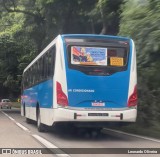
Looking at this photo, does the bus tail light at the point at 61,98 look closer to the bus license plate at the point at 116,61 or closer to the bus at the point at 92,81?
the bus at the point at 92,81

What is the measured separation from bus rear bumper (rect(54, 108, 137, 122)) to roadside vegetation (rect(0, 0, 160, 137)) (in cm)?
197

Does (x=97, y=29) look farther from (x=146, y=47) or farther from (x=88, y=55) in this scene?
(x=88, y=55)

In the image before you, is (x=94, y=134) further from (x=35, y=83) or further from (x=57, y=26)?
(x=57, y=26)

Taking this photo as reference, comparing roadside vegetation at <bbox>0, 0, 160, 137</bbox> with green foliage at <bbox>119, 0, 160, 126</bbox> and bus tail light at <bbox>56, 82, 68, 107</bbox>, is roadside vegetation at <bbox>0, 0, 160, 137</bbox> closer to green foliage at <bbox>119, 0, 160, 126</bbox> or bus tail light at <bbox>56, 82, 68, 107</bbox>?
green foliage at <bbox>119, 0, 160, 126</bbox>

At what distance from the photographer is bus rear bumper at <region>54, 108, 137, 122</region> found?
1362 cm

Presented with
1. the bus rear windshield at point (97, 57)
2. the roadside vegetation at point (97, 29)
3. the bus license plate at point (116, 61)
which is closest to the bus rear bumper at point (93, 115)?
the bus rear windshield at point (97, 57)

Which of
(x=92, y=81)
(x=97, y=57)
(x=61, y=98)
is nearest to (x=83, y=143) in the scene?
(x=61, y=98)

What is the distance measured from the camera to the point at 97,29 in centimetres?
3058

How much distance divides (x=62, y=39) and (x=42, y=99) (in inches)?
137

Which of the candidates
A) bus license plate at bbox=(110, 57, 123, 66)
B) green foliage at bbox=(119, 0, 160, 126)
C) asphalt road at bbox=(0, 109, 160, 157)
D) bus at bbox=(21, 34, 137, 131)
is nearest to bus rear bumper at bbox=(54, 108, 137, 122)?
bus at bbox=(21, 34, 137, 131)

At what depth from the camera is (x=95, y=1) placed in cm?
2777

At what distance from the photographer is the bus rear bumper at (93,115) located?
13617 millimetres

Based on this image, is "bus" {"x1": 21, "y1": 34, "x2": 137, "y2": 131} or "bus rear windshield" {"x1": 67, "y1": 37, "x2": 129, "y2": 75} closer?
"bus" {"x1": 21, "y1": 34, "x2": 137, "y2": 131}

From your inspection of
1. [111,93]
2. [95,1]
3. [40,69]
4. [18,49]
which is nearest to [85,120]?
[111,93]
